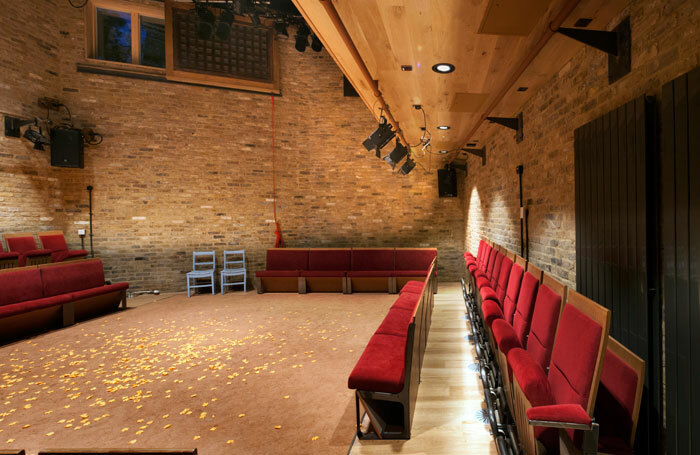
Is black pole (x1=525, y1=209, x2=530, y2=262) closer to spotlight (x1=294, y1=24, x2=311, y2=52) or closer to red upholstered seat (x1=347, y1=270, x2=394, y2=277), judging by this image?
red upholstered seat (x1=347, y1=270, x2=394, y2=277)

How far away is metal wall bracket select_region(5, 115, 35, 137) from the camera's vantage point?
599cm

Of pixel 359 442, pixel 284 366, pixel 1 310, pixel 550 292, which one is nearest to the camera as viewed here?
pixel 550 292

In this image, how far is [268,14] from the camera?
6.57m

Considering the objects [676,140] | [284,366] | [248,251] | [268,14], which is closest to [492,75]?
[676,140]

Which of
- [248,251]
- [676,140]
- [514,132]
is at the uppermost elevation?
[514,132]

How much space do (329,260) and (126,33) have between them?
271 inches

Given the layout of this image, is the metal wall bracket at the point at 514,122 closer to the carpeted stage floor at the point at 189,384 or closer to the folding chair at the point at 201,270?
the carpeted stage floor at the point at 189,384

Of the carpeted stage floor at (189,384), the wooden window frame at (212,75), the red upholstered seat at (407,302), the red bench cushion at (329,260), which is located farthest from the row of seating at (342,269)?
the wooden window frame at (212,75)

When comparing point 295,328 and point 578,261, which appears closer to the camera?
point 578,261

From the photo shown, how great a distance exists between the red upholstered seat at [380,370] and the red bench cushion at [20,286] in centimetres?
517

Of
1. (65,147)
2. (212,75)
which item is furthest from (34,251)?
(212,75)

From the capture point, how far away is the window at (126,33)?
721 centimetres

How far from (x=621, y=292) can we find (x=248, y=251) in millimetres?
7092

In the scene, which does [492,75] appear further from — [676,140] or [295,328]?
[295,328]
